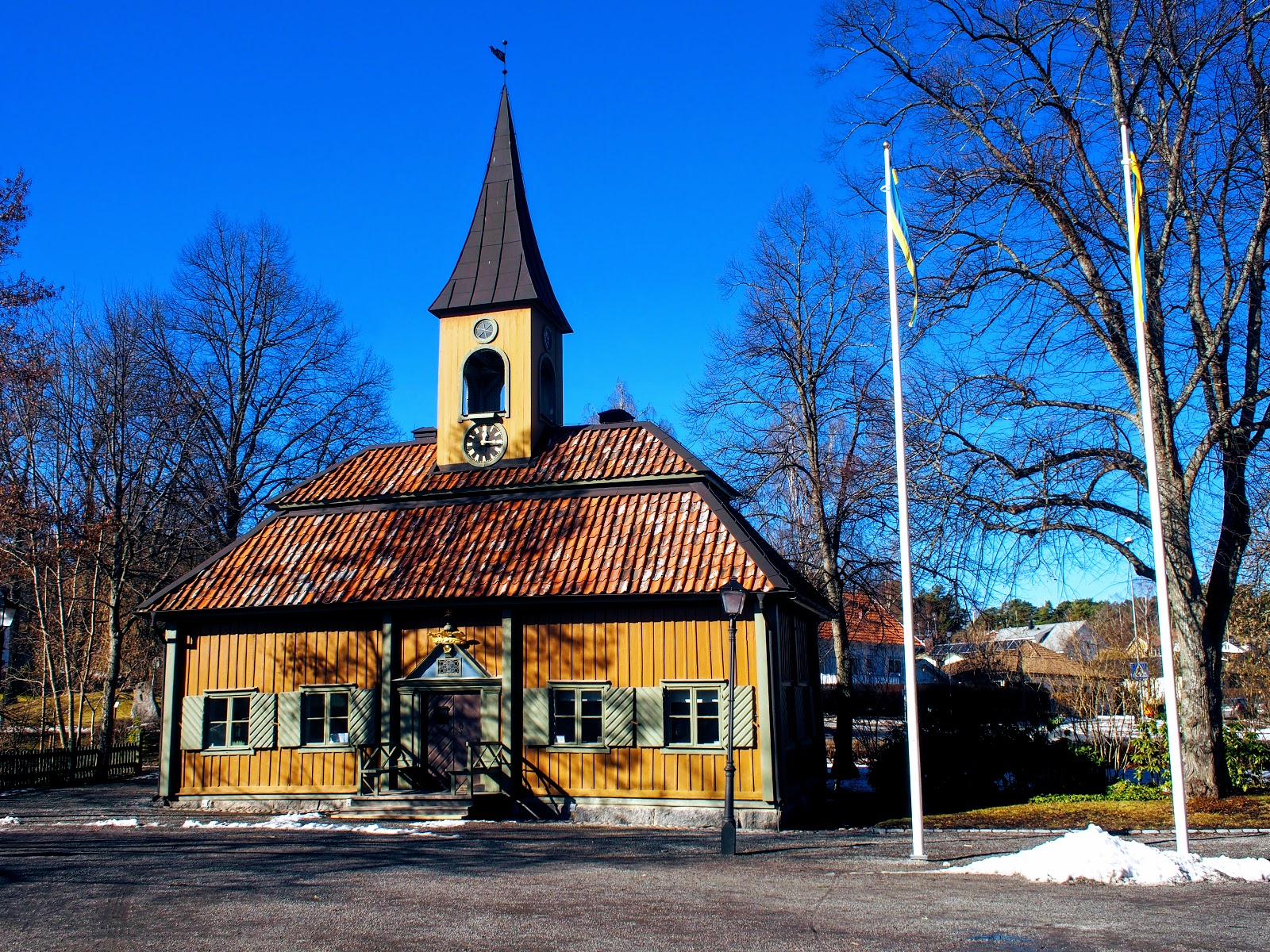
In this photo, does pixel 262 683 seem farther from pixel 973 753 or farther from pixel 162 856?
pixel 973 753

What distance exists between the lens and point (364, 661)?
62.1ft

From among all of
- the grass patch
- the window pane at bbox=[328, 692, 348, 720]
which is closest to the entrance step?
the window pane at bbox=[328, 692, 348, 720]

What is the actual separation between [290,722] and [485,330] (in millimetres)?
8578

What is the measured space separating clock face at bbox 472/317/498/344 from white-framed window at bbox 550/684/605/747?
766cm

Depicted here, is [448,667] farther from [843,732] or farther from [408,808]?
[843,732]

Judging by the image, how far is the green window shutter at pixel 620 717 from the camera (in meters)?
17.3

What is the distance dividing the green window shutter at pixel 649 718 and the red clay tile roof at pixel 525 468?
414 centimetres

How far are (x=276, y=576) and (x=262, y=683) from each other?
1955 millimetres

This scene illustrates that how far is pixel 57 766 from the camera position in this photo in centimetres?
2472

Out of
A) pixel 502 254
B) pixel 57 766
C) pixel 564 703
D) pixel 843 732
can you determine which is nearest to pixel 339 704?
pixel 564 703

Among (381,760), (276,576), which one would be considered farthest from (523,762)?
(276,576)

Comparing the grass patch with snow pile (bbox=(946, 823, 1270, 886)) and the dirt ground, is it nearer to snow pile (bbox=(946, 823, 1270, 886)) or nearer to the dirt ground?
the dirt ground

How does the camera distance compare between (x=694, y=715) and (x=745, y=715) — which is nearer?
(x=745, y=715)

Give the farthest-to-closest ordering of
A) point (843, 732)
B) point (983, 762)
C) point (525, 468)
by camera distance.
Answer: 1. point (843, 732)
2. point (983, 762)
3. point (525, 468)
